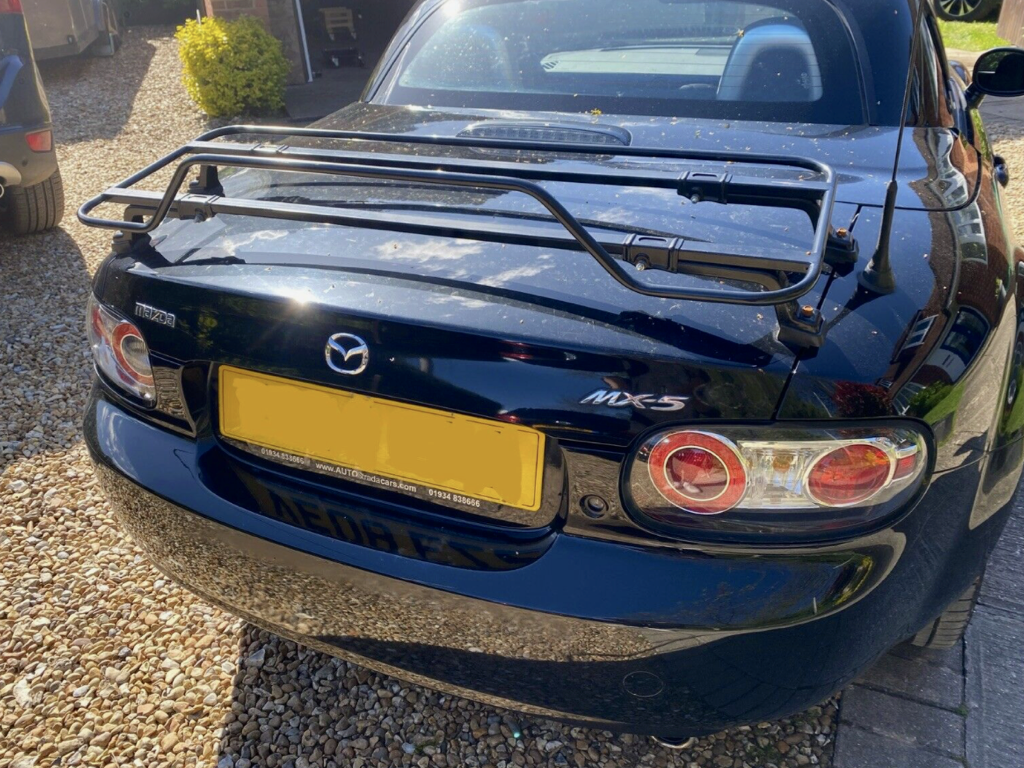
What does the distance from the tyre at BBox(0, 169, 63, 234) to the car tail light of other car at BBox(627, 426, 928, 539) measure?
4.98m

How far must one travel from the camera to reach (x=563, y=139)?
2258 millimetres

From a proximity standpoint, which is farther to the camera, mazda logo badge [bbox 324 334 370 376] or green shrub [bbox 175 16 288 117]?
green shrub [bbox 175 16 288 117]

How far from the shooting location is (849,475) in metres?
1.35

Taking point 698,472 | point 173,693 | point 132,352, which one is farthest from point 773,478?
point 173,693

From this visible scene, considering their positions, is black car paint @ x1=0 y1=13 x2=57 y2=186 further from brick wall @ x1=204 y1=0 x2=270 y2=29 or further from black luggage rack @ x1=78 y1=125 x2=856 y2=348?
brick wall @ x1=204 y1=0 x2=270 y2=29

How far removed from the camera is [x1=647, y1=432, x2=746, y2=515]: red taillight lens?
1353 mm

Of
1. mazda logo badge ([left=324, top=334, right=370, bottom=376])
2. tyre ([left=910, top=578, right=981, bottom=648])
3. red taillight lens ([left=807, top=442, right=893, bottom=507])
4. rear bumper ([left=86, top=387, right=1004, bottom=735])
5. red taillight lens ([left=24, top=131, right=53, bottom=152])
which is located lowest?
tyre ([left=910, top=578, right=981, bottom=648])

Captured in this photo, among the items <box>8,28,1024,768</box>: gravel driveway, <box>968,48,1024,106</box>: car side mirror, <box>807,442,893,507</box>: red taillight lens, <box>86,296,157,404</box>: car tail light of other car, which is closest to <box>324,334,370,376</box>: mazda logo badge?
<box>86,296,157,404</box>: car tail light of other car

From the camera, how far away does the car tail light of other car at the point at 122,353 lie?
178cm

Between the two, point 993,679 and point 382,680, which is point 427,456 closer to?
point 382,680

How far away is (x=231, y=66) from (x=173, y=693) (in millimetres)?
7485

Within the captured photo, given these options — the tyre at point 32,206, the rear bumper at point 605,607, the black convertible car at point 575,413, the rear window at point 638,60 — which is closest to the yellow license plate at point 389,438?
the black convertible car at point 575,413

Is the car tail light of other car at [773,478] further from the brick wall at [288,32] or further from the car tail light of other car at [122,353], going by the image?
the brick wall at [288,32]

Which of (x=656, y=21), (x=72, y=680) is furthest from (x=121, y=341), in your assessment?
(x=656, y=21)
